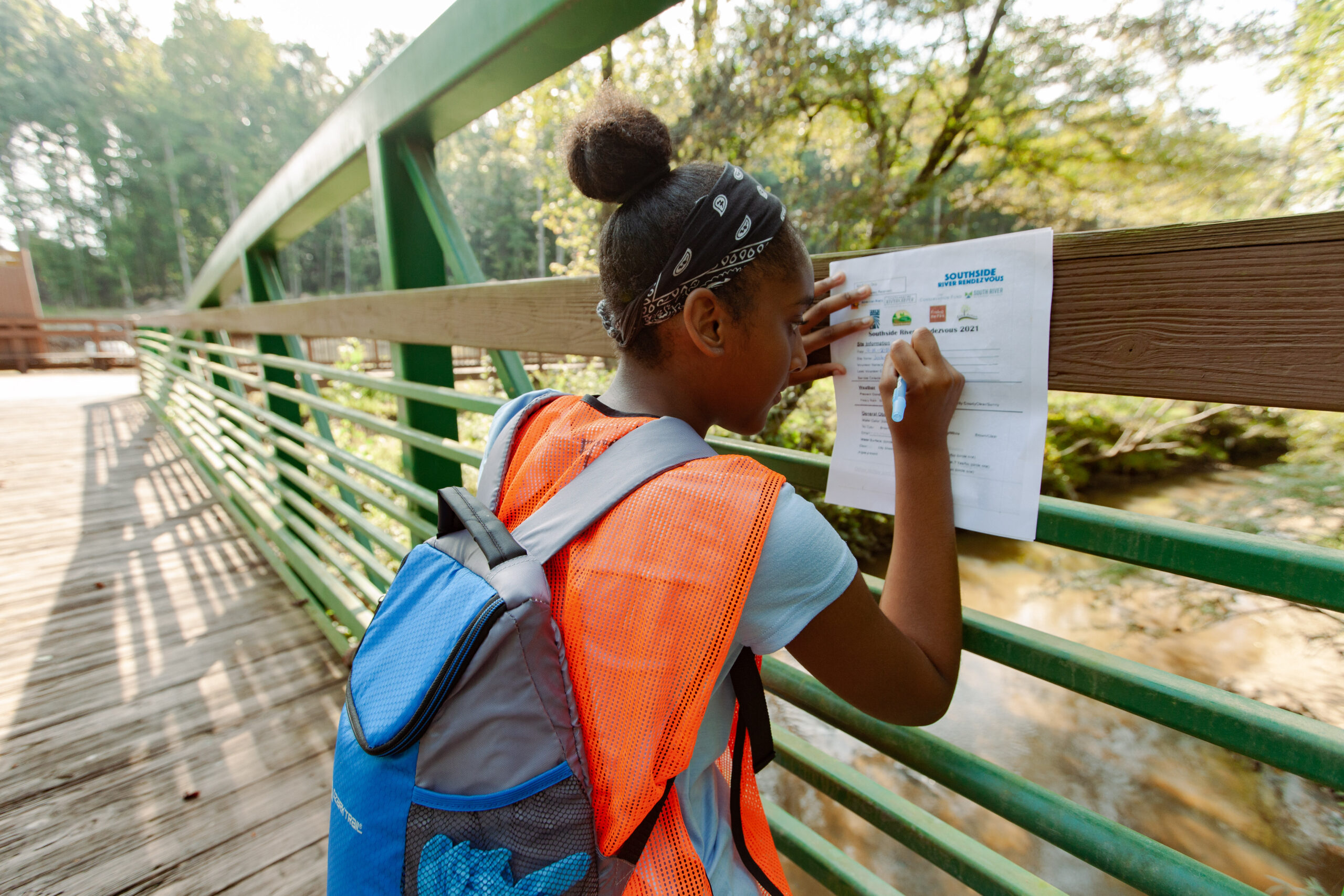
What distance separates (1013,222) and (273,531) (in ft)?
31.7

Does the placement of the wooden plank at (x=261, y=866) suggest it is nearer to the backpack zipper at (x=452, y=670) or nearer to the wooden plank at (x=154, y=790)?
the wooden plank at (x=154, y=790)

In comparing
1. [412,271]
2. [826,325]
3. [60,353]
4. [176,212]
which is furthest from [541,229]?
[176,212]

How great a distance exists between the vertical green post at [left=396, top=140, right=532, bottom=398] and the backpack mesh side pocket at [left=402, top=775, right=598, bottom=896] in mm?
1411

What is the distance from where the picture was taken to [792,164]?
870 centimetres

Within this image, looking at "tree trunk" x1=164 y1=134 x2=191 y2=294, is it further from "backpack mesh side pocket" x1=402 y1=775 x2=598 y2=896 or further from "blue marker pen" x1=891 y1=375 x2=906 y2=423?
"blue marker pen" x1=891 y1=375 x2=906 y2=423

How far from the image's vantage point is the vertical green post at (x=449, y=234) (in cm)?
218

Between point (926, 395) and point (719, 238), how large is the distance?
1.30ft

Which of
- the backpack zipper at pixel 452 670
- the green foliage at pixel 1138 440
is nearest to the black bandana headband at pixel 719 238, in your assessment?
the backpack zipper at pixel 452 670

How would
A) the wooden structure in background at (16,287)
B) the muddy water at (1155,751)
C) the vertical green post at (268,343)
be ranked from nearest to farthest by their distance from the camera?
the muddy water at (1155,751) < the vertical green post at (268,343) < the wooden structure in background at (16,287)

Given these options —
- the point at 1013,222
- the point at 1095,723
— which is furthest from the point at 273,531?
the point at 1013,222

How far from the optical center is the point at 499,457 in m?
1.25

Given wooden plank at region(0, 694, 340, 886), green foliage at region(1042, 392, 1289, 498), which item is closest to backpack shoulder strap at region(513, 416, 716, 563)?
wooden plank at region(0, 694, 340, 886)

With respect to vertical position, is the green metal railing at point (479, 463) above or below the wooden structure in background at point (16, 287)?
below

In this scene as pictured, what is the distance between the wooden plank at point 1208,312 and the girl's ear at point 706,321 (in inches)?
18.6
